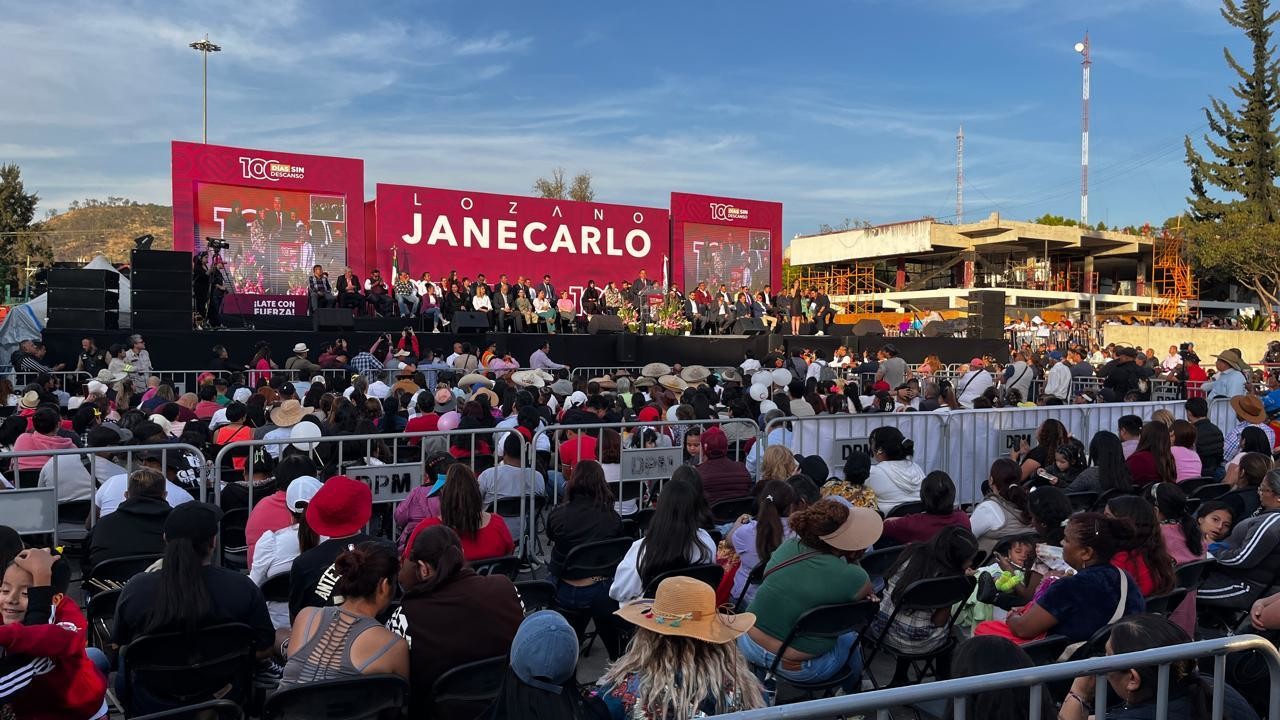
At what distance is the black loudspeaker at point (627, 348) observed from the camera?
793 inches

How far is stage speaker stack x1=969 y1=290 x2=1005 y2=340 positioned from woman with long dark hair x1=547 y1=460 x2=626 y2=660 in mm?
19430

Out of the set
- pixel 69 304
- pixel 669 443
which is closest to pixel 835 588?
pixel 669 443

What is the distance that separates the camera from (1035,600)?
399 cm

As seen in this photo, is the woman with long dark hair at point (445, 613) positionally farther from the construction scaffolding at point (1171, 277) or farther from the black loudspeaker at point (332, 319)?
the construction scaffolding at point (1171, 277)

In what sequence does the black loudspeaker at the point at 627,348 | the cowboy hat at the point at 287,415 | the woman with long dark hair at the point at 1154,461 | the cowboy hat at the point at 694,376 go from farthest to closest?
1. the black loudspeaker at the point at 627,348
2. the cowboy hat at the point at 694,376
3. the cowboy hat at the point at 287,415
4. the woman with long dark hair at the point at 1154,461

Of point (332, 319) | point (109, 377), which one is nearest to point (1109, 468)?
point (109, 377)

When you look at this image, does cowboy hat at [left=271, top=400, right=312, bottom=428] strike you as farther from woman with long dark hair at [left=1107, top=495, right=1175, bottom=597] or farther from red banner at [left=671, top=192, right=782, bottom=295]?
red banner at [left=671, top=192, right=782, bottom=295]

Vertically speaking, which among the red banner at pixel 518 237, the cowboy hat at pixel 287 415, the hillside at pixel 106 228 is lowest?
the cowboy hat at pixel 287 415

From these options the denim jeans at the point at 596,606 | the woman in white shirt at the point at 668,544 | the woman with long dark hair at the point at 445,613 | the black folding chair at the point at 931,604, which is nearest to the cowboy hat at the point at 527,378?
the denim jeans at the point at 596,606

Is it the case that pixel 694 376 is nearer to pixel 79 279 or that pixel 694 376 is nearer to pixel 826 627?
pixel 79 279

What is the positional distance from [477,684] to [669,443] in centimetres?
496

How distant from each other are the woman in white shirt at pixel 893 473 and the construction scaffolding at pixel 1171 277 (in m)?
44.9

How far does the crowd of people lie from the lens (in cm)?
287

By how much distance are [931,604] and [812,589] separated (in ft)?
2.45
